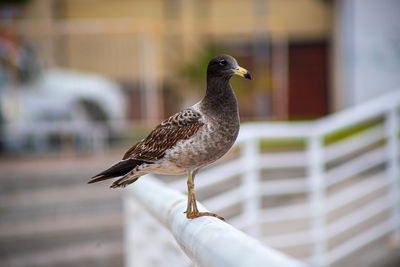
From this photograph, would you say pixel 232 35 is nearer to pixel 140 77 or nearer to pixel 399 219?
pixel 140 77

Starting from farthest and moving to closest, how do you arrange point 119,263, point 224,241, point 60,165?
point 60,165 → point 119,263 → point 224,241

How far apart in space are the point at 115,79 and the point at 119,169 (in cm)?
578

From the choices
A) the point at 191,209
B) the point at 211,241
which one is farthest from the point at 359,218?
the point at 211,241

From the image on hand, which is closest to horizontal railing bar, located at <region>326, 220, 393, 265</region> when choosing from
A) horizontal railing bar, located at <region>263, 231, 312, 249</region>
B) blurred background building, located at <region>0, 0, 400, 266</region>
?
horizontal railing bar, located at <region>263, 231, 312, 249</region>

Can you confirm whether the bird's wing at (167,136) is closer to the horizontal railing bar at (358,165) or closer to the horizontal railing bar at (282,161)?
the horizontal railing bar at (282,161)

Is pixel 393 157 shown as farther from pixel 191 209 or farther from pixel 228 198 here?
pixel 191 209

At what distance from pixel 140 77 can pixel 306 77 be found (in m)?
5.73

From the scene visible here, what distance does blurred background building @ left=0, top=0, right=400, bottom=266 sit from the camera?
366cm

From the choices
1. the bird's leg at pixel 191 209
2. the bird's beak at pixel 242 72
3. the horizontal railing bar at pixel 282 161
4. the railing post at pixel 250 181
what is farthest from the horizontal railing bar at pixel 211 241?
the horizontal railing bar at pixel 282 161

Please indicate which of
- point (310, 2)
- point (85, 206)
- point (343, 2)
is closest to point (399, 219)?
point (85, 206)

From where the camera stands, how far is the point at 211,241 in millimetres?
627

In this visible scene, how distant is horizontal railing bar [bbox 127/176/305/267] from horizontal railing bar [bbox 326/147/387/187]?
7.46 feet

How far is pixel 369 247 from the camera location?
328cm

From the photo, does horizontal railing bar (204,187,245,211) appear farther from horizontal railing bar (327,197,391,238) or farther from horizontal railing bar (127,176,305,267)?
horizontal railing bar (127,176,305,267)
